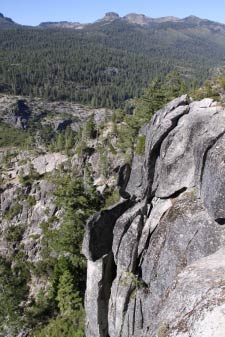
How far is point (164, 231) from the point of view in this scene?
Result: 2605 centimetres

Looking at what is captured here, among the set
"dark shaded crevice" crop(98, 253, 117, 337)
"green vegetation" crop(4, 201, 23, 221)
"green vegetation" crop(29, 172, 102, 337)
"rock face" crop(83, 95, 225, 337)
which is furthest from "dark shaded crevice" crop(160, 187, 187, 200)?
"green vegetation" crop(4, 201, 23, 221)

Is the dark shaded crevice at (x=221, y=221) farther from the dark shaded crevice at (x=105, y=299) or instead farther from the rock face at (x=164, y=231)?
the dark shaded crevice at (x=105, y=299)

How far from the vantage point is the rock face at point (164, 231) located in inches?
880

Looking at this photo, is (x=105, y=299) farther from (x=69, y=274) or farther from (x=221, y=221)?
(x=69, y=274)

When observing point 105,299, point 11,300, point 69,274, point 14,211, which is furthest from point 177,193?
point 14,211

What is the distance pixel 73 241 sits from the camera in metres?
48.7

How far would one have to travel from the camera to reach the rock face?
73.3 ft

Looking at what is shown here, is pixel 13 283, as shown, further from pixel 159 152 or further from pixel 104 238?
pixel 159 152

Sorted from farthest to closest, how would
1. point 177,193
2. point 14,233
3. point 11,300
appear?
1. point 14,233
2. point 11,300
3. point 177,193

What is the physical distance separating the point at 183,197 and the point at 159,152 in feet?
19.1

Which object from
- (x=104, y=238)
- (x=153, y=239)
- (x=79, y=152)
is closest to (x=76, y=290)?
(x=104, y=238)

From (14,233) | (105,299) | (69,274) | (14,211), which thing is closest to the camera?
(105,299)

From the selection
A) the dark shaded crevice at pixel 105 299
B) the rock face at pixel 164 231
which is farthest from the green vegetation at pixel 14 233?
the dark shaded crevice at pixel 105 299

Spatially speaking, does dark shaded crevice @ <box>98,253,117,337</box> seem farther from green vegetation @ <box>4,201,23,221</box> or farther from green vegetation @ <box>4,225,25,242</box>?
green vegetation @ <box>4,201,23,221</box>
